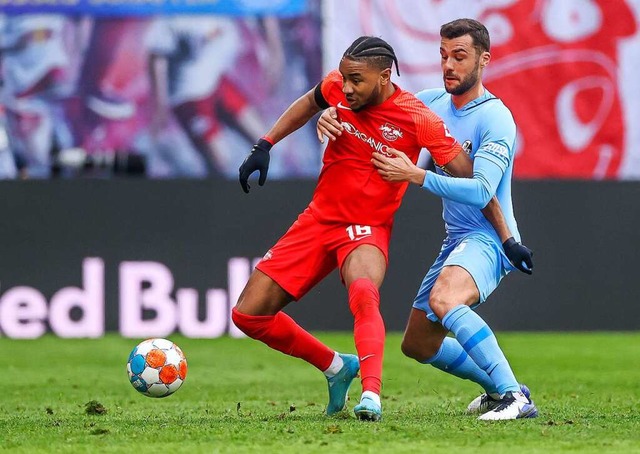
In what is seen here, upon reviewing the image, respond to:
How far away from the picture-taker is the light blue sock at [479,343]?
7172 mm

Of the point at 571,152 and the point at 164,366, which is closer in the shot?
the point at 164,366

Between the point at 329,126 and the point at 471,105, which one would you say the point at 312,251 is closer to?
the point at 329,126

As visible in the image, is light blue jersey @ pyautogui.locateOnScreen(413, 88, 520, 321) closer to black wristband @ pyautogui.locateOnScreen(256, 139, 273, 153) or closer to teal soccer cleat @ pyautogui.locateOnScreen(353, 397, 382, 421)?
teal soccer cleat @ pyautogui.locateOnScreen(353, 397, 382, 421)

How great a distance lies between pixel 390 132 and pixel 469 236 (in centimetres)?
72

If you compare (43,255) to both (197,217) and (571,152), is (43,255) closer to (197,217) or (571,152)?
(197,217)

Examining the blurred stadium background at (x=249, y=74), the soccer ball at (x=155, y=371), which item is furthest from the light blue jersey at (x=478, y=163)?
the blurred stadium background at (x=249, y=74)

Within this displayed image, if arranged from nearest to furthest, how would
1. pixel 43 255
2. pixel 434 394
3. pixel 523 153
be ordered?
pixel 434 394 < pixel 43 255 < pixel 523 153

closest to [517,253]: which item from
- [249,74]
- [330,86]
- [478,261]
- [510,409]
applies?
[478,261]

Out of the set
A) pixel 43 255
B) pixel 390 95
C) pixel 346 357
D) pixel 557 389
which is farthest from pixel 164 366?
pixel 43 255

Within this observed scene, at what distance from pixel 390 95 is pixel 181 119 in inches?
386

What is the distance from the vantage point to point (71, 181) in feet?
44.6

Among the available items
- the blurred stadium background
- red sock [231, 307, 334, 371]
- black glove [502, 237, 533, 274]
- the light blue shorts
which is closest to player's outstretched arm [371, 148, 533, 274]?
black glove [502, 237, 533, 274]

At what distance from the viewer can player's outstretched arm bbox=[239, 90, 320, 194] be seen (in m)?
7.73

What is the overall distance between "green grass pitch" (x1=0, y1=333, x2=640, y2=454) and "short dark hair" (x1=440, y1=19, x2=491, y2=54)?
2.01 meters
